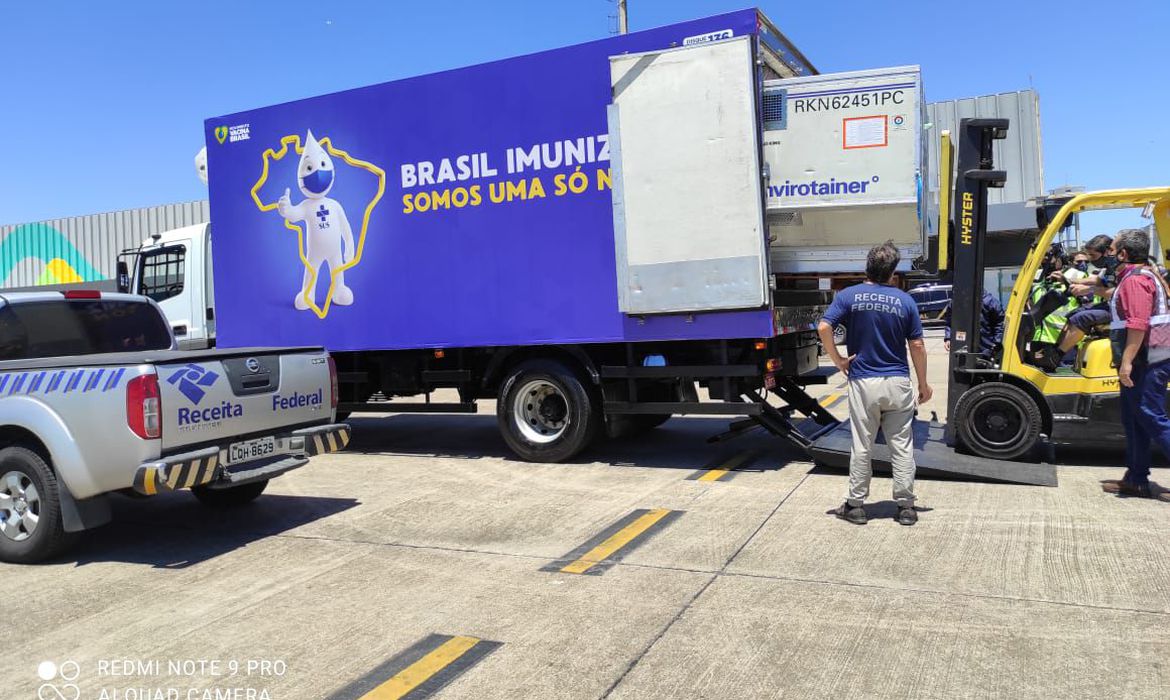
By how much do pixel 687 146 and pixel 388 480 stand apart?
404cm

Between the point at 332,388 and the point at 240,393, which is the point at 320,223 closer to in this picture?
the point at 332,388

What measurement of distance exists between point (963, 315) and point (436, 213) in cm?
497

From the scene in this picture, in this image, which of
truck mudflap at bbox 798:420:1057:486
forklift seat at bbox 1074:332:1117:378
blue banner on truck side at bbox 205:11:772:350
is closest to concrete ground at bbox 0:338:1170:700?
truck mudflap at bbox 798:420:1057:486

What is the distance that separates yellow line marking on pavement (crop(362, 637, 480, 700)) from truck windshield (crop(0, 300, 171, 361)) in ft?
13.5

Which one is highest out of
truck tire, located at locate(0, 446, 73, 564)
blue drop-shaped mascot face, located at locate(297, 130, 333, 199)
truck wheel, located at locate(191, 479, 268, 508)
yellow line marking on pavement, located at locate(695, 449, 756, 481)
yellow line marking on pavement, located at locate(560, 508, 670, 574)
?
blue drop-shaped mascot face, located at locate(297, 130, 333, 199)

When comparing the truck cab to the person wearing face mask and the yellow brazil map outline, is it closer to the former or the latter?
the yellow brazil map outline

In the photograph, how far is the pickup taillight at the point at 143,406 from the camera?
4805mm

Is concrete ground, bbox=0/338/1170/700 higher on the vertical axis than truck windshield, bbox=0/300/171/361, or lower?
lower

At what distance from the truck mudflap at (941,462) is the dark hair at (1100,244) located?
1.86 metres

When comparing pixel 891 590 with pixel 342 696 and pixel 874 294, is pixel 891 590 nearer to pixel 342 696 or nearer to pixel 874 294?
pixel 874 294

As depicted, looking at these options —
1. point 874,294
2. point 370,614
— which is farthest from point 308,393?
point 874,294

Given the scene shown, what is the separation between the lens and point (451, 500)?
6.74 m

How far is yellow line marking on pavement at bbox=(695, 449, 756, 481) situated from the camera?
23.5 ft

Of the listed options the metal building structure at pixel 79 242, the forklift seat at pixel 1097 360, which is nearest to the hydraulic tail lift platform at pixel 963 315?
the forklift seat at pixel 1097 360
